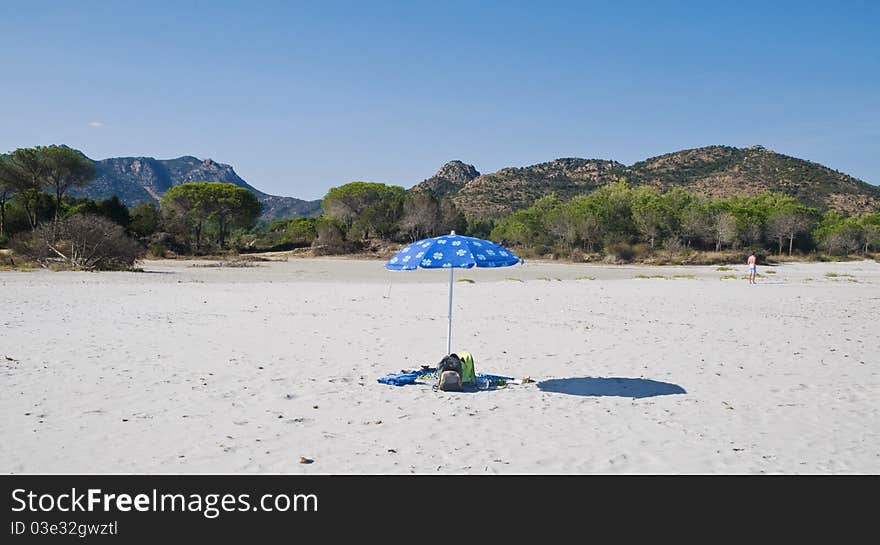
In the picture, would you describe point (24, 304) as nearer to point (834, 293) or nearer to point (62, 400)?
point (62, 400)

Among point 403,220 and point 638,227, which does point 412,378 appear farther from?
point 403,220

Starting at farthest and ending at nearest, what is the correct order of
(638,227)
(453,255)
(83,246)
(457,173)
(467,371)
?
(457,173)
(638,227)
(83,246)
(467,371)
(453,255)

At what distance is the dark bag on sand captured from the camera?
24.0ft

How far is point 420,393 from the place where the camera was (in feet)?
23.7

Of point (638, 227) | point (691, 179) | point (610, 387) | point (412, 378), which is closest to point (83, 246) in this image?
point (412, 378)

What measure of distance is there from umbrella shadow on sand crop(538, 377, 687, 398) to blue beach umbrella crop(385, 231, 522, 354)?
5.20ft

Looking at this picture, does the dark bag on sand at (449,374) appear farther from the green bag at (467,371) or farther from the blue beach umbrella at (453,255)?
the blue beach umbrella at (453,255)

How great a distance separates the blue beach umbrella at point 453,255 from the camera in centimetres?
704

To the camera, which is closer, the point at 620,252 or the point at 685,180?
the point at 620,252

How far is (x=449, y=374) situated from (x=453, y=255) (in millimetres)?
1357

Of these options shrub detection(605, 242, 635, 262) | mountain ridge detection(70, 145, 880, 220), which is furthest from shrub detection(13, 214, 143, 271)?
mountain ridge detection(70, 145, 880, 220)
